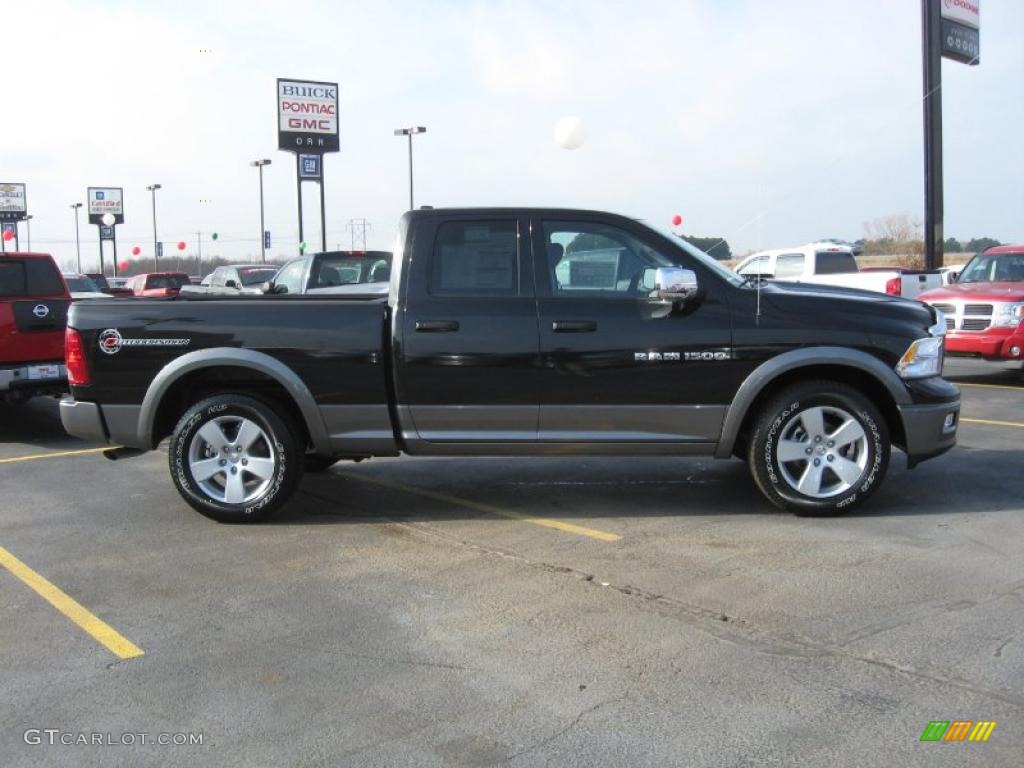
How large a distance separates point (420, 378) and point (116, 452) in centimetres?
221

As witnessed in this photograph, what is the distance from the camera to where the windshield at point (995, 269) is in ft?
43.9

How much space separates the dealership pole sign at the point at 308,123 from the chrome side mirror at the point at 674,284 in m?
29.8

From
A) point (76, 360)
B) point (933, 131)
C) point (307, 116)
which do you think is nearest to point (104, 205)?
point (307, 116)

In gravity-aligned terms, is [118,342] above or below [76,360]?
above

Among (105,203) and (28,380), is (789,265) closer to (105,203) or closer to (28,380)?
(28,380)

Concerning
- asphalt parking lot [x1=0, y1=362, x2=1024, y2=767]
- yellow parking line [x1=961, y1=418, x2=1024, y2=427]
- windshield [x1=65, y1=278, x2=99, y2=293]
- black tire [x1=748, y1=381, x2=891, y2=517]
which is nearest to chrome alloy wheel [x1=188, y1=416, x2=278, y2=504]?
asphalt parking lot [x1=0, y1=362, x2=1024, y2=767]

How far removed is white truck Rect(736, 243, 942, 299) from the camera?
50.5 feet

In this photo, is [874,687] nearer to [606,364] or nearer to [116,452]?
[606,364]

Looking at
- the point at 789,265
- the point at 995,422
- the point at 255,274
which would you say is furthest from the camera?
the point at 255,274

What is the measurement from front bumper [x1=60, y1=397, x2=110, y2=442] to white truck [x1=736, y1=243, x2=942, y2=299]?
12.1 m

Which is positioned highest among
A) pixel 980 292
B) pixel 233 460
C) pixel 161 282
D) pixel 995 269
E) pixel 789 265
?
pixel 161 282

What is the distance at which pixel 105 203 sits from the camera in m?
64.2

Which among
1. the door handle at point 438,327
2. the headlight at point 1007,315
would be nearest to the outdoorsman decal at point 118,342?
the door handle at point 438,327

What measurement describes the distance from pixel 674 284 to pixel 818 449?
1.46 m
